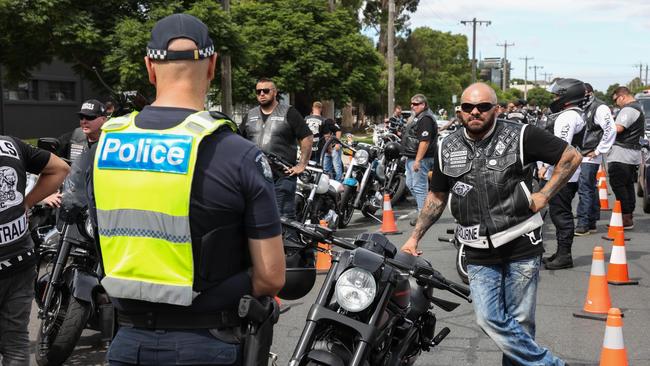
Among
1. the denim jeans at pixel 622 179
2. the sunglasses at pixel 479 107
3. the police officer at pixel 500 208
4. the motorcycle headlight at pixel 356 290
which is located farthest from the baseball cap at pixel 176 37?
the denim jeans at pixel 622 179

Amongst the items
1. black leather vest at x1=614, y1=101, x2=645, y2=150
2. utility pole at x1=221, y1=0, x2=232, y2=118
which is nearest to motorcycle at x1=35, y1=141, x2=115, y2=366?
black leather vest at x1=614, y1=101, x2=645, y2=150

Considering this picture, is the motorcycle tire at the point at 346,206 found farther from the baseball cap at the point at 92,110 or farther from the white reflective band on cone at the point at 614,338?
the white reflective band on cone at the point at 614,338

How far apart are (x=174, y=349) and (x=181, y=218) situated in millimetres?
396

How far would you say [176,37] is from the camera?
2.43 meters

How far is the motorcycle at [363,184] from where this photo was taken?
12.0 m

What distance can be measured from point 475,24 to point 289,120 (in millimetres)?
63774

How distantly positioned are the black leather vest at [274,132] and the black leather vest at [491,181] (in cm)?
410

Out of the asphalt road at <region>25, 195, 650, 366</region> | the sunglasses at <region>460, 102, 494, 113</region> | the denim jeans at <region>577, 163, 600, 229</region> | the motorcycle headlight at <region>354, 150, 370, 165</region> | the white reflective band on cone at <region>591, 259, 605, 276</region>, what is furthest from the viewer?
the motorcycle headlight at <region>354, 150, 370, 165</region>

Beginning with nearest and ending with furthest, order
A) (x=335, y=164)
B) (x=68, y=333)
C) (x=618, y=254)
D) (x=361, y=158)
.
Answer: (x=68, y=333) < (x=618, y=254) < (x=361, y=158) < (x=335, y=164)

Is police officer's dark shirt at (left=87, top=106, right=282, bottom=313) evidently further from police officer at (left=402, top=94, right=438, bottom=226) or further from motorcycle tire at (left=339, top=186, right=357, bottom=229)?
motorcycle tire at (left=339, top=186, right=357, bottom=229)

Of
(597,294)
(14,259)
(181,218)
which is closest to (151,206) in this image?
(181,218)

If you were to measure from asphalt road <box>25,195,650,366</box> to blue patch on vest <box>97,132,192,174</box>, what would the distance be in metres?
3.20

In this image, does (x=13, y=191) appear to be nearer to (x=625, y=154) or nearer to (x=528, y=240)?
(x=528, y=240)

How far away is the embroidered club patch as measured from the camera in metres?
4.49
